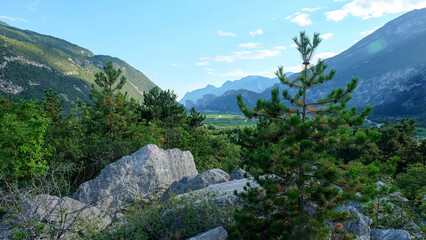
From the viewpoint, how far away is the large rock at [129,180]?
43.0 ft

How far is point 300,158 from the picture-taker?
6352 millimetres

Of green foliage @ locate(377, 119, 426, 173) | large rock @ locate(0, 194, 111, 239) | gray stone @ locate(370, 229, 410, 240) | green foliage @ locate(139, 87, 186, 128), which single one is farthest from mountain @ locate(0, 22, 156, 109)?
gray stone @ locate(370, 229, 410, 240)

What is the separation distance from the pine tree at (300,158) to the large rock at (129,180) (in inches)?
314

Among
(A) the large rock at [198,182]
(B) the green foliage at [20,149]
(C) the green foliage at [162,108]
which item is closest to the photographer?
(B) the green foliage at [20,149]

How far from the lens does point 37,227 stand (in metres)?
6.77

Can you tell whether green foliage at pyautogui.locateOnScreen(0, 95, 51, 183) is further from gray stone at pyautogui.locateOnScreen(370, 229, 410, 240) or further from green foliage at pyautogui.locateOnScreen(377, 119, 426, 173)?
green foliage at pyautogui.locateOnScreen(377, 119, 426, 173)

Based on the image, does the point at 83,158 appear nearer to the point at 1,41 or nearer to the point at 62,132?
the point at 62,132

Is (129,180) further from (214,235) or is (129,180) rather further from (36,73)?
(36,73)

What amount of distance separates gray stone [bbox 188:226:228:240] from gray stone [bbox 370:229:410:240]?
20.3 feet

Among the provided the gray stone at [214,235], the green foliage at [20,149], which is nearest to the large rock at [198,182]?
the gray stone at [214,235]

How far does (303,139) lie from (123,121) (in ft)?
58.4

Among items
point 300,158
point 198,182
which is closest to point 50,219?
point 198,182

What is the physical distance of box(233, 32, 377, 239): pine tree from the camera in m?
6.35

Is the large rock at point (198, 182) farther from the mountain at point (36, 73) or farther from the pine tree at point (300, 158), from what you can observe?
the mountain at point (36, 73)
